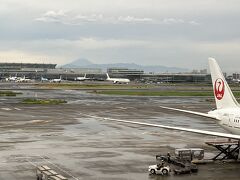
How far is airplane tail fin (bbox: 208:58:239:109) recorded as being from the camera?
3556cm

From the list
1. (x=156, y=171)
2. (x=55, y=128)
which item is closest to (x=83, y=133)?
(x=55, y=128)

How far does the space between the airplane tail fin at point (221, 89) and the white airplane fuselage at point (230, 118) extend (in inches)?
35.5

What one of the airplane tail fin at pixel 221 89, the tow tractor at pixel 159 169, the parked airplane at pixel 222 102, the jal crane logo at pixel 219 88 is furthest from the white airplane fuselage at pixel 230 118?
the tow tractor at pixel 159 169

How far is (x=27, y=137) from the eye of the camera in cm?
4247

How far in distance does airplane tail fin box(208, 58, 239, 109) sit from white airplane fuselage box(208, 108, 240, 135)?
2.96 feet

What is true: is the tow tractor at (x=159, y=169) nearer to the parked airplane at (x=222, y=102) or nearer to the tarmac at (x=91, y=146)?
the tarmac at (x=91, y=146)

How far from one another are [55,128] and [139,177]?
24.4 metres

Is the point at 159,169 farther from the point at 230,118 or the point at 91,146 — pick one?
the point at 91,146

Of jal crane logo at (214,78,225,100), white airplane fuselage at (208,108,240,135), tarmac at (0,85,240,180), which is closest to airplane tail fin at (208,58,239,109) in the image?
jal crane logo at (214,78,225,100)

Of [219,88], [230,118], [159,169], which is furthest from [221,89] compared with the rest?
[159,169]

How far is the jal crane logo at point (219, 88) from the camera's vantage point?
1401 inches

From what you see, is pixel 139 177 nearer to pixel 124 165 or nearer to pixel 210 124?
pixel 124 165

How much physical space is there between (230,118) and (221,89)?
122 inches

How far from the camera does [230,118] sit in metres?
33.8
